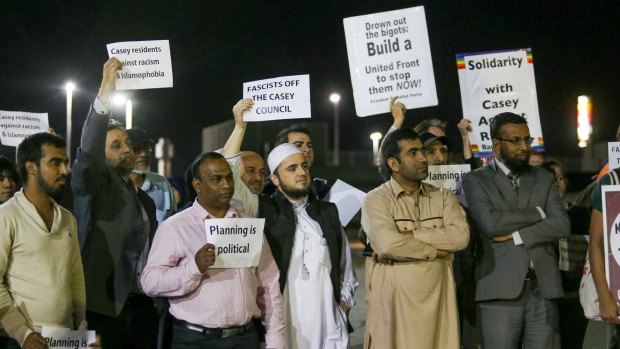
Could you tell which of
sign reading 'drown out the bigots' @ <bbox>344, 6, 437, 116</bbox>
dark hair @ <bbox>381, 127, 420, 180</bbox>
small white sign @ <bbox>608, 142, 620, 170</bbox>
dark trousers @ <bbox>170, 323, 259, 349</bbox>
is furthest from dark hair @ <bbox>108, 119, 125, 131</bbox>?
small white sign @ <bbox>608, 142, 620, 170</bbox>

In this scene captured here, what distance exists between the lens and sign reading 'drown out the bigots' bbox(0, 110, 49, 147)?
8.02 meters

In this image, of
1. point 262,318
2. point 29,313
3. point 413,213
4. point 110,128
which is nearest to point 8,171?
point 110,128

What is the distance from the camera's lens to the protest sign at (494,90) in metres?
7.45

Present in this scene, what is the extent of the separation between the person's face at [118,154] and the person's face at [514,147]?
3110 millimetres

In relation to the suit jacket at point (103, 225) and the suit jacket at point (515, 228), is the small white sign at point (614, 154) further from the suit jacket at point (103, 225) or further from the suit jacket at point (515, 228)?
the suit jacket at point (103, 225)

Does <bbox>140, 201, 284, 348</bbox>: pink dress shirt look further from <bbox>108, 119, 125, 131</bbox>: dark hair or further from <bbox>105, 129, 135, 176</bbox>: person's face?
<bbox>108, 119, 125, 131</bbox>: dark hair

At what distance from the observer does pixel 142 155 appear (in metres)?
7.21

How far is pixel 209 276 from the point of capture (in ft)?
16.3

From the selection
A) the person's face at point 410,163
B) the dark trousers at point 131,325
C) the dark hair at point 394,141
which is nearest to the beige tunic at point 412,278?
the person's face at point 410,163

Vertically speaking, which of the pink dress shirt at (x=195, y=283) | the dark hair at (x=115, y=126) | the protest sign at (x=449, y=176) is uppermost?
the dark hair at (x=115, y=126)

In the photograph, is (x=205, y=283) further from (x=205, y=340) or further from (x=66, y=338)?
(x=66, y=338)

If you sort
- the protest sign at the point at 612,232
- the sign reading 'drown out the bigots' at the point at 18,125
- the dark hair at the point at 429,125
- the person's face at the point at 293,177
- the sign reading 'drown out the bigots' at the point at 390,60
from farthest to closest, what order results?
the dark hair at the point at 429,125 → the sign reading 'drown out the bigots' at the point at 18,125 → the sign reading 'drown out the bigots' at the point at 390,60 → the person's face at the point at 293,177 → the protest sign at the point at 612,232

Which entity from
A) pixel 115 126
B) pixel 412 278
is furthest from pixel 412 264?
pixel 115 126

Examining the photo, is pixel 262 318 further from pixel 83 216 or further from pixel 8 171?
pixel 8 171
